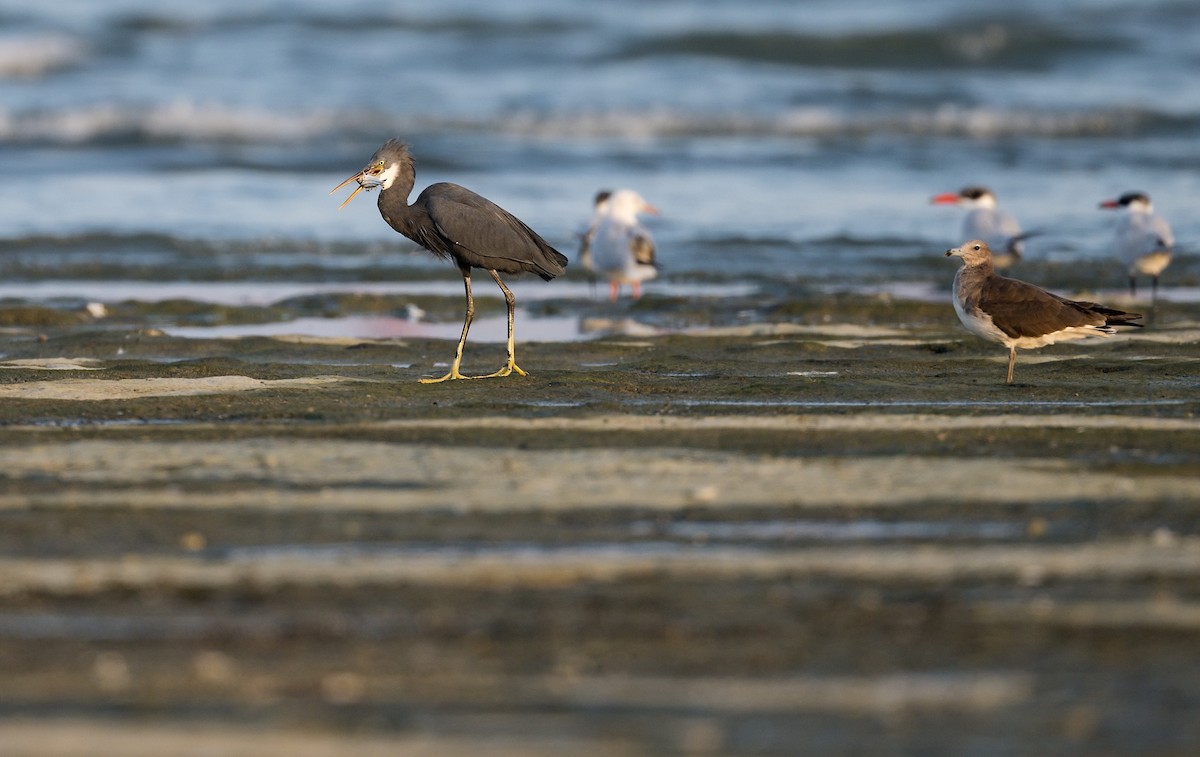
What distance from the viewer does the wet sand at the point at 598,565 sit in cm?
387

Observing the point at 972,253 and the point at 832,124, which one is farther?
the point at 832,124

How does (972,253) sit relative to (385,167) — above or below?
below

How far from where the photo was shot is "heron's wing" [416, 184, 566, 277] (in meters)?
9.09

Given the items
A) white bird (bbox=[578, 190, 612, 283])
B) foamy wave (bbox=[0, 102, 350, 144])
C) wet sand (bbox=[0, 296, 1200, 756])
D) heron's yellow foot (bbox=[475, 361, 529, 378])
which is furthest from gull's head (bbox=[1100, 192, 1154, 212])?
foamy wave (bbox=[0, 102, 350, 144])

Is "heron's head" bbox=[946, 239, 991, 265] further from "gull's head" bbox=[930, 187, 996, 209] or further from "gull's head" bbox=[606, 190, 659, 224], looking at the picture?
"gull's head" bbox=[930, 187, 996, 209]

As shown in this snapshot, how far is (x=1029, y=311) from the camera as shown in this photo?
8.64 metres

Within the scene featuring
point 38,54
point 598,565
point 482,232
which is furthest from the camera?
point 38,54

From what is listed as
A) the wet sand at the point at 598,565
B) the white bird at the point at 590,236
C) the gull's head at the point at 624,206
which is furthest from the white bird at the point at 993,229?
the wet sand at the point at 598,565

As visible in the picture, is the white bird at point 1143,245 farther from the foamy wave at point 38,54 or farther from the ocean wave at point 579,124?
the foamy wave at point 38,54

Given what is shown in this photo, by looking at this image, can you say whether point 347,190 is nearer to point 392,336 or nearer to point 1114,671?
point 392,336

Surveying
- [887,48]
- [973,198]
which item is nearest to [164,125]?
[887,48]

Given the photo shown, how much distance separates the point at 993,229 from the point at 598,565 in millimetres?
10463

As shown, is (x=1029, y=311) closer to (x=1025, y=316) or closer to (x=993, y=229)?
(x=1025, y=316)

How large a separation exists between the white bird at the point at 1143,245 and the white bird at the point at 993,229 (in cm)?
80
